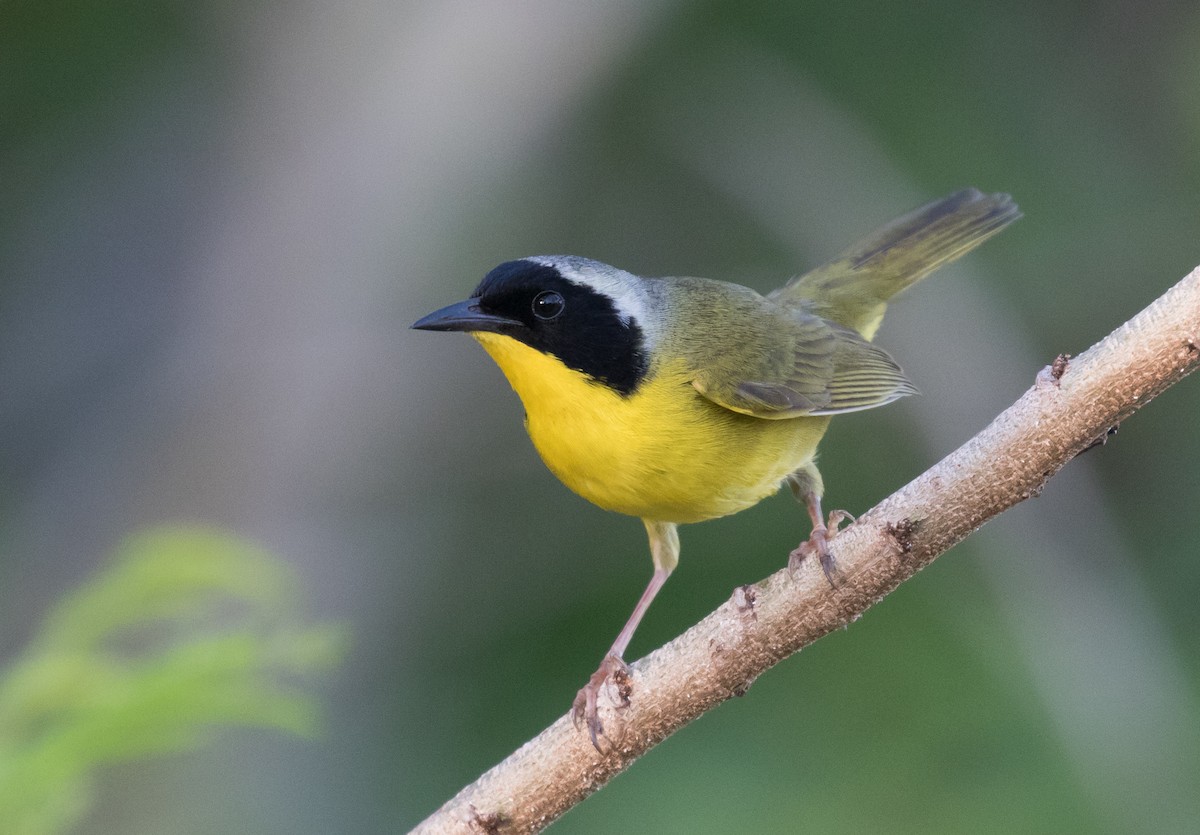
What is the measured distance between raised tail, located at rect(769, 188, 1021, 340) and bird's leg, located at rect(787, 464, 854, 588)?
1.05 m

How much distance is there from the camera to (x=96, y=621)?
6.67ft

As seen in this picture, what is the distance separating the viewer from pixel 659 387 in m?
3.81

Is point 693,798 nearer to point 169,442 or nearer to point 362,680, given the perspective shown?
point 362,680

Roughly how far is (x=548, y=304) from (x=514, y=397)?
4.45 m

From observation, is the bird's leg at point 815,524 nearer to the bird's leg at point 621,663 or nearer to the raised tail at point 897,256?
the bird's leg at point 621,663

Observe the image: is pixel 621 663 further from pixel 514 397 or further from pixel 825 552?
pixel 514 397

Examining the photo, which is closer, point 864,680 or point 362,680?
point 864,680

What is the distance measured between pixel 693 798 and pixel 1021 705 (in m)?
1.47

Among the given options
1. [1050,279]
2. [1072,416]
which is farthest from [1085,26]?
[1072,416]

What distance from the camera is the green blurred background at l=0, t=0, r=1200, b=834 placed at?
602 centimetres

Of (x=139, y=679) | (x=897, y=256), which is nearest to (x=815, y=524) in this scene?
(x=897, y=256)

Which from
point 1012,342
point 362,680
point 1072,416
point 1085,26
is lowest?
point 1072,416

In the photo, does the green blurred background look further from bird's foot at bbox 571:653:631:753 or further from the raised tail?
bird's foot at bbox 571:653:631:753

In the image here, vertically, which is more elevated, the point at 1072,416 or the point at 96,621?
the point at 96,621
